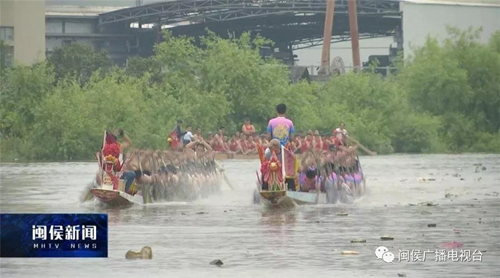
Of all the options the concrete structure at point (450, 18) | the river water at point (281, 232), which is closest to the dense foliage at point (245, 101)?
the concrete structure at point (450, 18)

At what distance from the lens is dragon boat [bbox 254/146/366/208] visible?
25.5m

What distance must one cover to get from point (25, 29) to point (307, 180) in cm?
6044

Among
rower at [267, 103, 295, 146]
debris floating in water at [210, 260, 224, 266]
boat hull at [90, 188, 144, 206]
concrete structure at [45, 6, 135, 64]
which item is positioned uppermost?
concrete structure at [45, 6, 135, 64]

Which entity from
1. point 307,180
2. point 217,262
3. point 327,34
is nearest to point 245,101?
point 327,34

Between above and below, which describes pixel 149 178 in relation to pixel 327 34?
below

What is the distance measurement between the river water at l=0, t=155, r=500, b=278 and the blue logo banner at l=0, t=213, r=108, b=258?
→ 26cm

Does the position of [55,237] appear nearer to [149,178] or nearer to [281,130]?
[281,130]

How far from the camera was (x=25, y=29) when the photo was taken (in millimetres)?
85312

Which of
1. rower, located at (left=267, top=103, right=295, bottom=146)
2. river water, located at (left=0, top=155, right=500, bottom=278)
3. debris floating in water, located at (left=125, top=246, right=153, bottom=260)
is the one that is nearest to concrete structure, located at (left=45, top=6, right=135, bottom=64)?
river water, located at (left=0, top=155, right=500, bottom=278)

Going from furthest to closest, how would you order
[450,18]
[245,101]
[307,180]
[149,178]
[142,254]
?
[450,18] < [245,101] < [149,178] < [307,180] < [142,254]

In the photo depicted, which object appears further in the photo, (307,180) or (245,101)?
(245,101)

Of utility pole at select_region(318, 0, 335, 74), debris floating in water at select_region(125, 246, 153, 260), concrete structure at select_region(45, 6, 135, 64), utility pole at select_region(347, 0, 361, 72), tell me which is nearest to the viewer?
debris floating in water at select_region(125, 246, 153, 260)

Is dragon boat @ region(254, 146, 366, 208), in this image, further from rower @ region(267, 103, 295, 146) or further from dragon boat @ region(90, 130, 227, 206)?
dragon boat @ region(90, 130, 227, 206)

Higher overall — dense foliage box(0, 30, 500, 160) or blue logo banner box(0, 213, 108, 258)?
dense foliage box(0, 30, 500, 160)
